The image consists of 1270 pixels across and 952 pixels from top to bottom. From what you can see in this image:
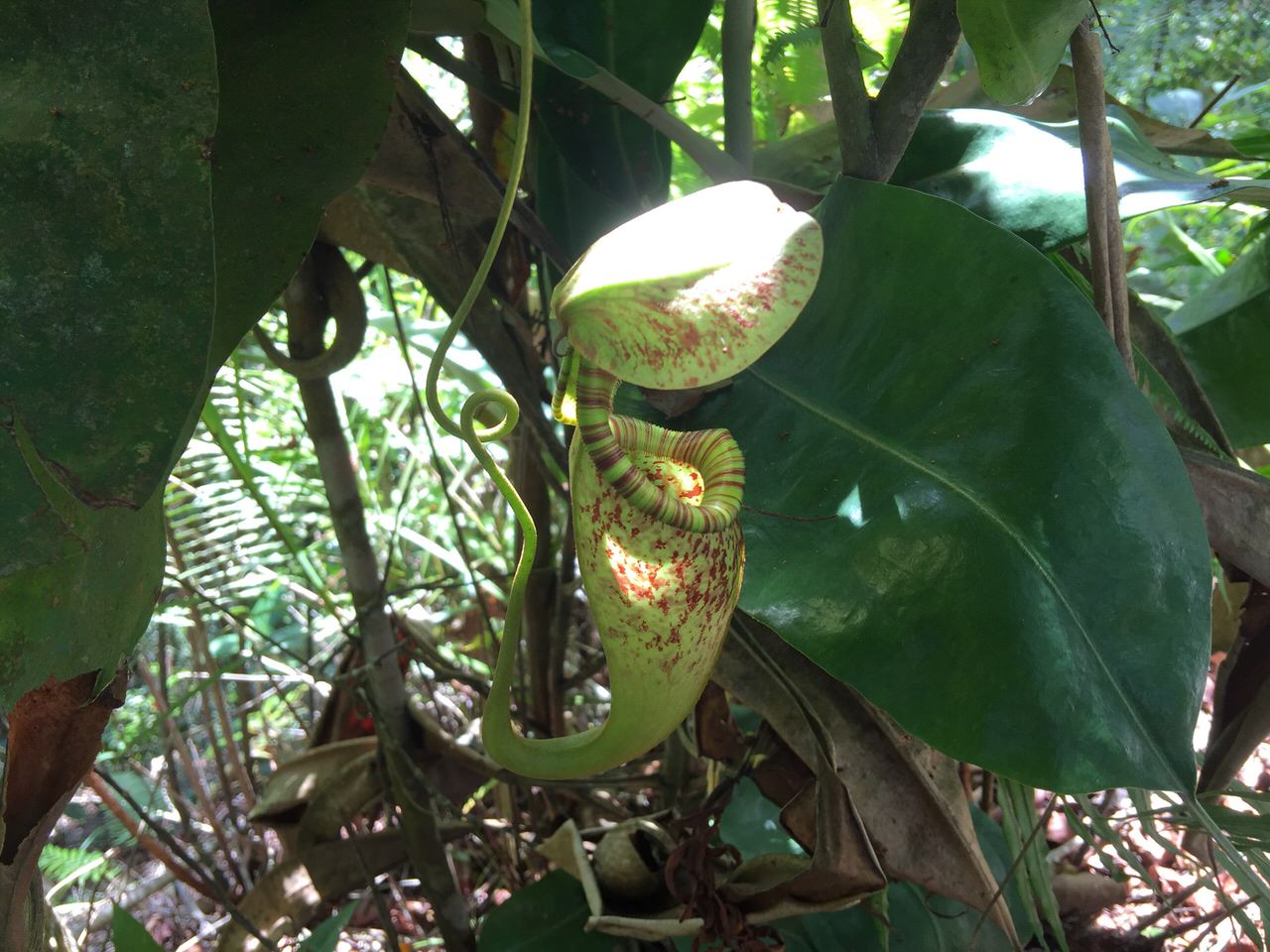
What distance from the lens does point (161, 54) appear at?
39cm

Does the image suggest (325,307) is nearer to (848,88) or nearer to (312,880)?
(848,88)

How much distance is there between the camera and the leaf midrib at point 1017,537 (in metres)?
0.41

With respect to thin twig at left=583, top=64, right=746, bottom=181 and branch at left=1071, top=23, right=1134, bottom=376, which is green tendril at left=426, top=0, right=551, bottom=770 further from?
branch at left=1071, top=23, right=1134, bottom=376

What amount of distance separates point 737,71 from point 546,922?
→ 0.80 metres

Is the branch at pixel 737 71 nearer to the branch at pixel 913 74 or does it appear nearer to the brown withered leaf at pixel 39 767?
the branch at pixel 913 74

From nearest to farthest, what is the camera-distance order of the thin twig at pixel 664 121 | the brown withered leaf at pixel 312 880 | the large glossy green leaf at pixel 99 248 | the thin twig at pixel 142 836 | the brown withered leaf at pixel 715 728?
the large glossy green leaf at pixel 99 248
the thin twig at pixel 664 121
the brown withered leaf at pixel 715 728
the brown withered leaf at pixel 312 880
the thin twig at pixel 142 836

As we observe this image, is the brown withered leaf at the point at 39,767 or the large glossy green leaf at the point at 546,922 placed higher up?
the brown withered leaf at the point at 39,767

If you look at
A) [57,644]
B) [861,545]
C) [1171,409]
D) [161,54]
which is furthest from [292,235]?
[1171,409]

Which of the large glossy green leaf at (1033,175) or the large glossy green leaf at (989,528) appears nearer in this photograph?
the large glossy green leaf at (989,528)

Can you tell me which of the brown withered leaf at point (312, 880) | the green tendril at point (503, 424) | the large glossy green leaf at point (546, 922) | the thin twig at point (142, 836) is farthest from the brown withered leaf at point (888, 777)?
the thin twig at point (142, 836)

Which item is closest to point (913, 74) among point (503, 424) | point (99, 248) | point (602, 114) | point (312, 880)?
point (602, 114)

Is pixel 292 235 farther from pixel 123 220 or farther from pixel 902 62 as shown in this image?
pixel 902 62

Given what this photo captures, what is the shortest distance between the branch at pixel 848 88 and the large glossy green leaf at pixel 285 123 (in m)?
0.28

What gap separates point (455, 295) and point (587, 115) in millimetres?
210
